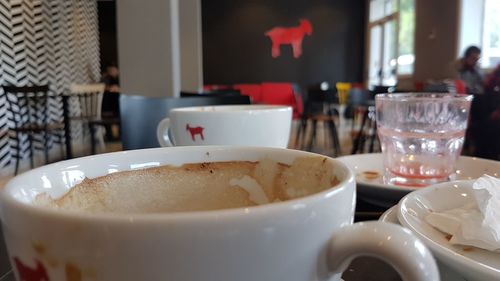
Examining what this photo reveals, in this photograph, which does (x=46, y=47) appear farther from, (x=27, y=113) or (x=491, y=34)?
(x=491, y=34)

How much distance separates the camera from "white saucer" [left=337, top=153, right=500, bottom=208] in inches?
18.5

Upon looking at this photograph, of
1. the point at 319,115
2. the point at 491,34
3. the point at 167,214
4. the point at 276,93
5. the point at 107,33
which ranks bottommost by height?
the point at 319,115

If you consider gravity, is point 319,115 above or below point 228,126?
below

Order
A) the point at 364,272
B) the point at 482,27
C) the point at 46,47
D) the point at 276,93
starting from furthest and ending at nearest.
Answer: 1. the point at 276,93
2. the point at 482,27
3. the point at 46,47
4. the point at 364,272

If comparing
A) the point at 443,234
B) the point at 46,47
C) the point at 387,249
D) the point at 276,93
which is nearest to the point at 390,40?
the point at 276,93

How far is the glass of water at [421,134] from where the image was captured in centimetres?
58

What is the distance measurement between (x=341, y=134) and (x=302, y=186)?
21.7 feet

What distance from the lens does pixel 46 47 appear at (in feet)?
16.5

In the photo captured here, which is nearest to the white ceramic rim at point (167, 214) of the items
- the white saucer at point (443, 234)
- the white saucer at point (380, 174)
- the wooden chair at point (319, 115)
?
the white saucer at point (443, 234)

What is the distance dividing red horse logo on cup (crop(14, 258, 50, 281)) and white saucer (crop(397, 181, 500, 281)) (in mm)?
228

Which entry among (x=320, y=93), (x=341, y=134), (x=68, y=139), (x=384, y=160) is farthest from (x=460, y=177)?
(x=341, y=134)

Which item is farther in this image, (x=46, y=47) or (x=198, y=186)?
(x=46, y=47)

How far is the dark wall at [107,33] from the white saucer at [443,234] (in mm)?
9471

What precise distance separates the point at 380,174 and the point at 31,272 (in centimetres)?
51
